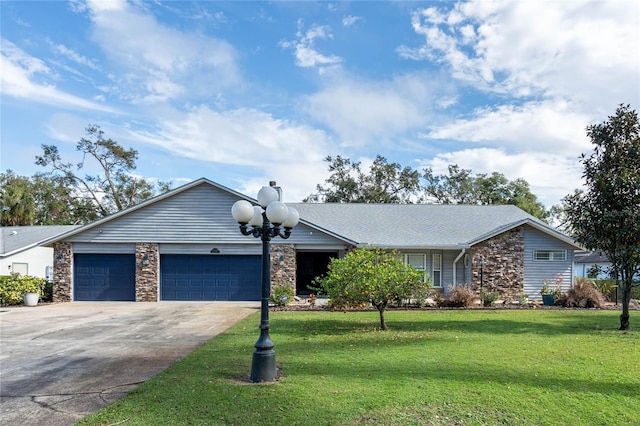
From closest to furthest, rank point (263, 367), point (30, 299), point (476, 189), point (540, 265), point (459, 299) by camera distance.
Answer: point (263, 367) < point (459, 299) < point (30, 299) < point (540, 265) < point (476, 189)

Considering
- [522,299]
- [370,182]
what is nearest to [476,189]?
[370,182]

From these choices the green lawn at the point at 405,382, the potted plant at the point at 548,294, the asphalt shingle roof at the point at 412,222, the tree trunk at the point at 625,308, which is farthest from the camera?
the asphalt shingle roof at the point at 412,222

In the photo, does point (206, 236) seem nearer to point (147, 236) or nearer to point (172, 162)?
point (147, 236)

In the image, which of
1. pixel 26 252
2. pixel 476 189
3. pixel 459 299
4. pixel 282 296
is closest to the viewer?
pixel 459 299

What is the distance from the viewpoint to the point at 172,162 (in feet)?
90.6

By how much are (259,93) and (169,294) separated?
390 inches

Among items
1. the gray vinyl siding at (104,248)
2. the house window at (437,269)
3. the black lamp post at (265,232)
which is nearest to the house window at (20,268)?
the gray vinyl siding at (104,248)

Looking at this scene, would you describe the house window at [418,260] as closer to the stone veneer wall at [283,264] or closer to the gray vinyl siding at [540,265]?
the gray vinyl siding at [540,265]

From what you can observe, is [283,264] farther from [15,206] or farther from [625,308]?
[15,206]

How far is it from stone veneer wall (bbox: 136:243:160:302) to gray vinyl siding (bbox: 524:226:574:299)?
16502 mm

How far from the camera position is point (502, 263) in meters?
19.3

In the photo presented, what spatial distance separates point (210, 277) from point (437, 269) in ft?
35.3

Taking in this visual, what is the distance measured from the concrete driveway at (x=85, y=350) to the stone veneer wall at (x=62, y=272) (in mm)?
1643

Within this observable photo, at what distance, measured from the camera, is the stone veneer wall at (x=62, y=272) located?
63.7 ft
